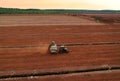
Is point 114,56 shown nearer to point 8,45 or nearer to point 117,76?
point 117,76

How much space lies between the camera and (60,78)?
241 inches

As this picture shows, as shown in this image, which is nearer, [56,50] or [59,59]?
[59,59]

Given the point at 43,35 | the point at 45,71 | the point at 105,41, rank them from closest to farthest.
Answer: the point at 45,71, the point at 105,41, the point at 43,35

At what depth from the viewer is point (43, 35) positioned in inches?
439

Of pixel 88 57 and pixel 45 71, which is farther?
pixel 88 57

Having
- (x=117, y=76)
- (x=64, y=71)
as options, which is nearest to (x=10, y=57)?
(x=64, y=71)

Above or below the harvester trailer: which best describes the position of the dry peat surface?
below

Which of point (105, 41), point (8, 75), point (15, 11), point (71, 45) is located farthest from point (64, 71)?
point (15, 11)

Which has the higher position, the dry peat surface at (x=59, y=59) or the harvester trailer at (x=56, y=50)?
the harvester trailer at (x=56, y=50)

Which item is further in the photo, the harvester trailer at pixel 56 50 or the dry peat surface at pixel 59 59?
the harvester trailer at pixel 56 50

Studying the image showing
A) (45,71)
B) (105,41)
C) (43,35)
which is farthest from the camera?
(43,35)

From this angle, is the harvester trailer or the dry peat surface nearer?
the dry peat surface

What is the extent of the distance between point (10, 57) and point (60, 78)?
2.22 metres

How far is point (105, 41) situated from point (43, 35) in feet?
9.32
